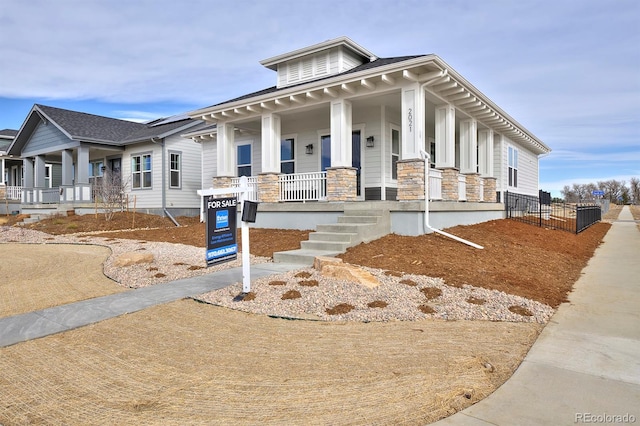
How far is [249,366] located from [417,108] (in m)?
8.30

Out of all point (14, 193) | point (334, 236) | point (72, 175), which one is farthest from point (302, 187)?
point (14, 193)

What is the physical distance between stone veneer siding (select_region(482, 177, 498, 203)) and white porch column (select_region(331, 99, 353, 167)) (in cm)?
683

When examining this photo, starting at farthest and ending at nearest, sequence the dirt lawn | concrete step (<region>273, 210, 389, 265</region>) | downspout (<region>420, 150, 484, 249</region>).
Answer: downspout (<region>420, 150, 484, 249</region>), concrete step (<region>273, 210, 389, 265</region>), the dirt lawn

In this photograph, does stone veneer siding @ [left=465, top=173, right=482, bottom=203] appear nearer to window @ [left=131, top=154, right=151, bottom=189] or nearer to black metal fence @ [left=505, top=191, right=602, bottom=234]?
black metal fence @ [left=505, top=191, right=602, bottom=234]

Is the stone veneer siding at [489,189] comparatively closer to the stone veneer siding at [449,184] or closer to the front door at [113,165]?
the stone veneer siding at [449,184]

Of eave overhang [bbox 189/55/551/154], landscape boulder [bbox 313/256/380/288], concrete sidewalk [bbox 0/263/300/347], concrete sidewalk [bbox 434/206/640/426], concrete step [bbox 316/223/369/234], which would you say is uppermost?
eave overhang [bbox 189/55/551/154]

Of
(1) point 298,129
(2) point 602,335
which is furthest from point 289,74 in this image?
(2) point 602,335

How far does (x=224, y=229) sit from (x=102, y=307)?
6.21 ft

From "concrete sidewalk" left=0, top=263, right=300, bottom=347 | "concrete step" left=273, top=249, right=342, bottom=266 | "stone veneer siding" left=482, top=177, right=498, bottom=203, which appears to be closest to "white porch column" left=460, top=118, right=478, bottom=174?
"stone veneer siding" left=482, top=177, right=498, bottom=203

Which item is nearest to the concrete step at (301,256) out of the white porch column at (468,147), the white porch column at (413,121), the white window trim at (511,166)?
the white porch column at (413,121)

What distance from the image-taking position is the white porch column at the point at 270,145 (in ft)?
41.9

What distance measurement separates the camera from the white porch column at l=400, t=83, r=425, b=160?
9969 millimetres

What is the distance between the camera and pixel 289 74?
50.0ft

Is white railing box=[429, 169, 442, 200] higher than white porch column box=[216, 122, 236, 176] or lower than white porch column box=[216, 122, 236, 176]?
lower
